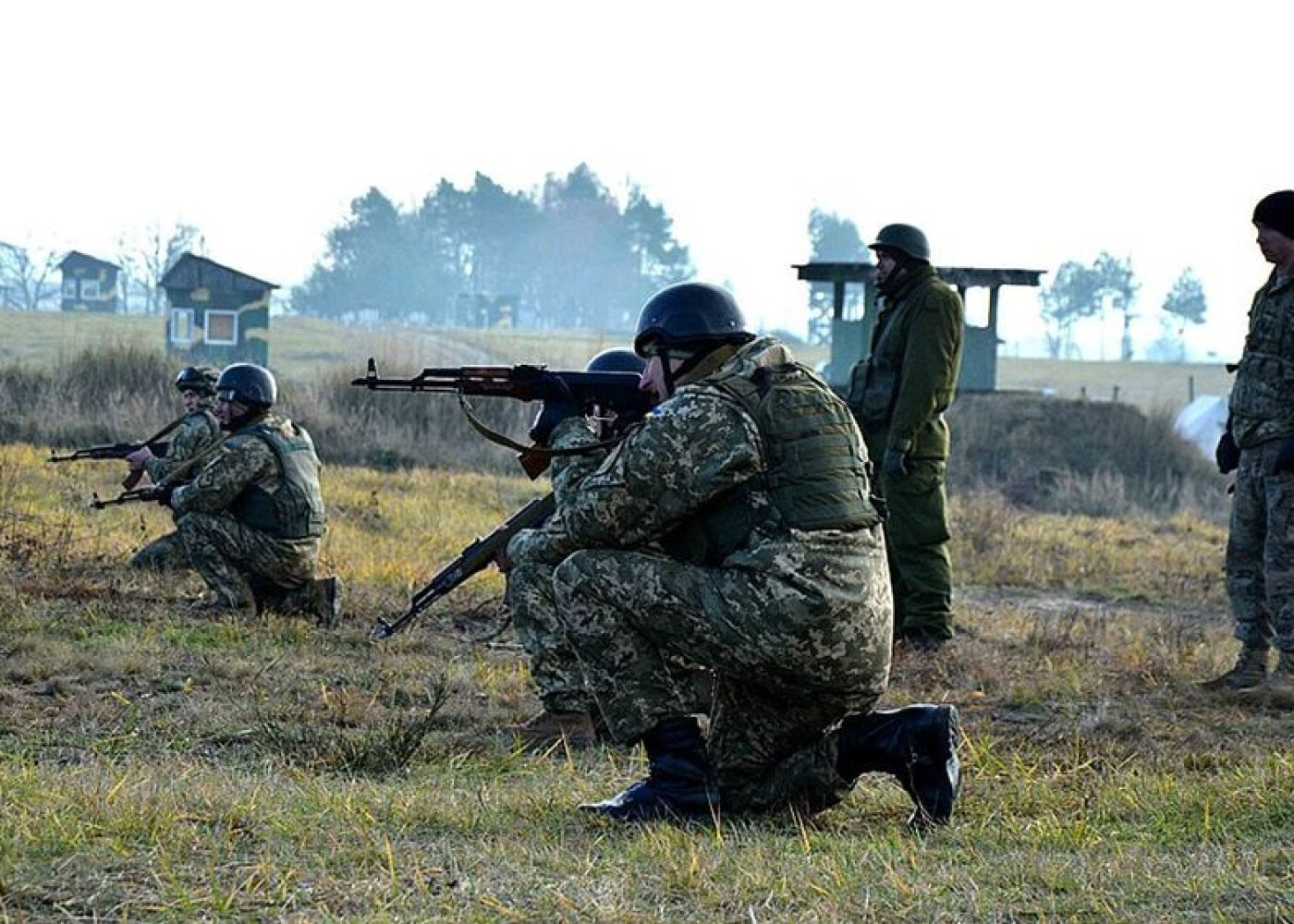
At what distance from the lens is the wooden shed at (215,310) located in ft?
140

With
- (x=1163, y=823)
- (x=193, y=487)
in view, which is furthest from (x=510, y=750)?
(x=193, y=487)

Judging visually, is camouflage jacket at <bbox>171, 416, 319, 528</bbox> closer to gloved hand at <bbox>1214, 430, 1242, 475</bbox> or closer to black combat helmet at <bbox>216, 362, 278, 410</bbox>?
black combat helmet at <bbox>216, 362, 278, 410</bbox>

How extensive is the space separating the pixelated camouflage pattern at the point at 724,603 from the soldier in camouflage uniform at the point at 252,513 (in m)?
5.12

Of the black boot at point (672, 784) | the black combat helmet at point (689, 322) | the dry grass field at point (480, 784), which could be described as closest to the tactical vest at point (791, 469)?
the black combat helmet at point (689, 322)

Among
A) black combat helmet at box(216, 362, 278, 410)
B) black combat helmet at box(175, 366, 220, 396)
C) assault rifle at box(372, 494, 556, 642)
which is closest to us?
assault rifle at box(372, 494, 556, 642)

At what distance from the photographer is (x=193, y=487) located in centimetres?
1074

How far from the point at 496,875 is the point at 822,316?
78.3 metres

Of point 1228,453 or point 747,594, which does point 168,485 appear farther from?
point 747,594

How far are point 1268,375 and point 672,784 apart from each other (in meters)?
4.33

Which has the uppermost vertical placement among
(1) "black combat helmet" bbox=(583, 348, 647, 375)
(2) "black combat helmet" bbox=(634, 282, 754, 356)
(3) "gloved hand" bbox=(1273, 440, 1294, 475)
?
(2) "black combat helmet" bbox=(634, 282, 754, 356)

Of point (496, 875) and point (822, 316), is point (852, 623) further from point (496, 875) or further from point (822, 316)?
point (822, 316)

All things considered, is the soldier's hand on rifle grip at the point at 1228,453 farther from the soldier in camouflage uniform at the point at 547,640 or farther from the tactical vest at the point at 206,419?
the tactical vest at the point at 206,419

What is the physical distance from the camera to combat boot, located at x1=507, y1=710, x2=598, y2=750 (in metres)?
7.56

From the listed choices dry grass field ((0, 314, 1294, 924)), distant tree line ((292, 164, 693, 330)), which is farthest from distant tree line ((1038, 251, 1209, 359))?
dry grass field ((0, 314, 1294, 924))
